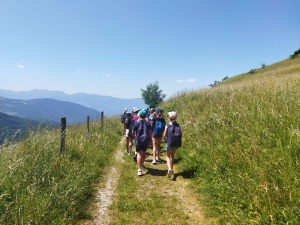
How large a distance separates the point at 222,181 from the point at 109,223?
296 cm

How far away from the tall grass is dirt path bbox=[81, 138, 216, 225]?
484 millimetres

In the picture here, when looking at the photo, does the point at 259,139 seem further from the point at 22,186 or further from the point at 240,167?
the point at 22,186

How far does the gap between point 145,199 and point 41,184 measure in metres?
2.62

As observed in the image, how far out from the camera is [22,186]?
4434mm

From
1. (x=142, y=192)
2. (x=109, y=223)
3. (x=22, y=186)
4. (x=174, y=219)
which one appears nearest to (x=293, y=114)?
(x=174, y=219)

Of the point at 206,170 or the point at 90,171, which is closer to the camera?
the point at 206,170

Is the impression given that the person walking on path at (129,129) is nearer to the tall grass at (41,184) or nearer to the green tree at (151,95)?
the tall grass at (41,184)

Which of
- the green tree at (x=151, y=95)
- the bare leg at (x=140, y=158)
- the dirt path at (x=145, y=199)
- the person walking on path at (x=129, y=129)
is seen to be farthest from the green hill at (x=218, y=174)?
the green tree at (x=151, y=95)

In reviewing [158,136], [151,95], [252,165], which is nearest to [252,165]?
[252,165]

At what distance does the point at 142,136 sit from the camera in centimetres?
773

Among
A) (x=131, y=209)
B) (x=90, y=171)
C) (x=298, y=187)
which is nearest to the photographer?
(x=298, y=187)

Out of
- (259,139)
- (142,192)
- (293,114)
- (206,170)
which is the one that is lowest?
(142,192)

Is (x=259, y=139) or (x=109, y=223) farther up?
(x=259, y=139)

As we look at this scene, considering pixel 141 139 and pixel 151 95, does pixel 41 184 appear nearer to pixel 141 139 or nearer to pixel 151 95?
pixel 141 139
